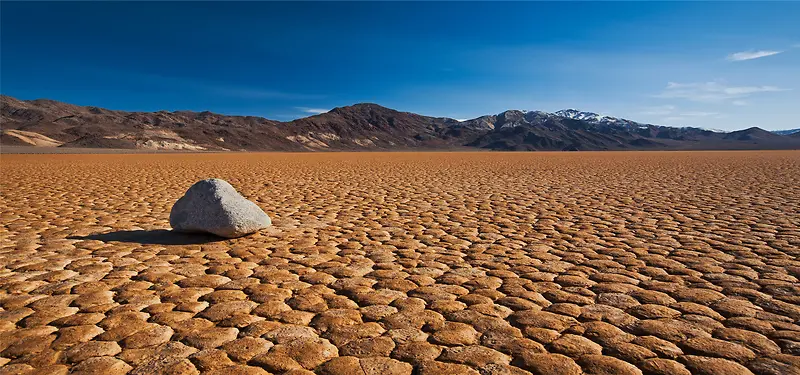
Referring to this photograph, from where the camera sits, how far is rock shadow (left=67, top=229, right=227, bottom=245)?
4.76 metres

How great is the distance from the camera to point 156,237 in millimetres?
5020

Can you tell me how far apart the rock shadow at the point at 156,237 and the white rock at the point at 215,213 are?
0.34ft

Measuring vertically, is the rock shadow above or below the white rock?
below

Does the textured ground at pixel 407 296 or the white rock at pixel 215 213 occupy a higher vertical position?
the white rock at pixel 215 213

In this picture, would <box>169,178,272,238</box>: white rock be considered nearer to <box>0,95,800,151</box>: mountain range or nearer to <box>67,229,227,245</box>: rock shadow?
<box>67,229,227,245</box>: rock shadow

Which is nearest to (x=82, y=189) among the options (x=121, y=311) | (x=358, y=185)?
(x=358, y=185)

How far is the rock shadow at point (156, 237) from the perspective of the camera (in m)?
4.76

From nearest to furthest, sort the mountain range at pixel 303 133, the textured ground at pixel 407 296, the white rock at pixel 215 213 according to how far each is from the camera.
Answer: the textured ground at pixel 407 296, the white rock at pixel 215 213, the mountain range at pixel 303 133

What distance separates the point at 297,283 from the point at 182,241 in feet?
6.68

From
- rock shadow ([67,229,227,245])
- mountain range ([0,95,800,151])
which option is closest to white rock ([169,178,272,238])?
rock shadow ([67,229,227,245])

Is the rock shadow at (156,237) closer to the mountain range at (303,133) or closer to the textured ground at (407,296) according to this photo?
the textured ground at (407,296)

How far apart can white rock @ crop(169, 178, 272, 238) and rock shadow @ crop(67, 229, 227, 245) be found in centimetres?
10

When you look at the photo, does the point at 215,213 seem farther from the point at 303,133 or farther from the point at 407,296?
the point at 303,133

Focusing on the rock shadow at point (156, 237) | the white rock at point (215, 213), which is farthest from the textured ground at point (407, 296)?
the white rock at point (215, 213)
